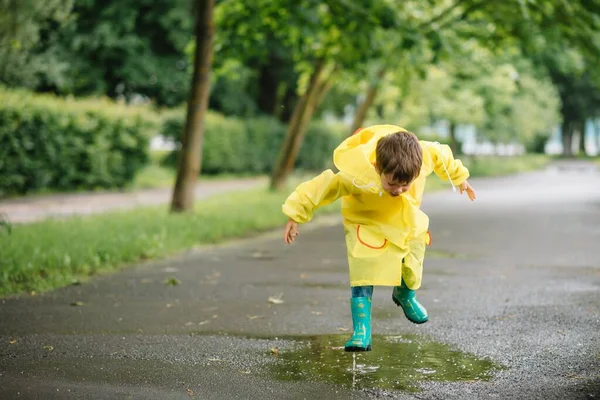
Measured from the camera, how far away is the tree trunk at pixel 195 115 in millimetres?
14031

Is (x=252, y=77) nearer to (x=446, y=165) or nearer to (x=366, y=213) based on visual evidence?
(x=446, y=165)

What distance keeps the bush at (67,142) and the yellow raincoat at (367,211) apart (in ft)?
40.3

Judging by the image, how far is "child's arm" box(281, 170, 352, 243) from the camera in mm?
5066

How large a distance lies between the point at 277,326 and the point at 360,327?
4.33ft

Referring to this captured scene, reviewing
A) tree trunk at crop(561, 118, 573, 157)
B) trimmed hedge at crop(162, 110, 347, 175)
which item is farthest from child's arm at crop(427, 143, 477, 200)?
tree trunk at crop(561, 118, 573, 157)

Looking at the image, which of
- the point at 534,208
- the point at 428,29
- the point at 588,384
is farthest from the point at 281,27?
the point at 588,384

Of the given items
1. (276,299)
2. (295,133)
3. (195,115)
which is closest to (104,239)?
(276,299)

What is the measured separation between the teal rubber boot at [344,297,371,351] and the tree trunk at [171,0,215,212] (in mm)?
9171

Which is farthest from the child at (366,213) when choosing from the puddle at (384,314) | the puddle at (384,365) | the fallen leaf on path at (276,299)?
the fallen leaf on path at (276,299)

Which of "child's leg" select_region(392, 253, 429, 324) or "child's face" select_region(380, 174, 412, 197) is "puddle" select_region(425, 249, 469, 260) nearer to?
"child's leg" select_region(392, 253, 429, 324)

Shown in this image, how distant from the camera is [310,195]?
5102mm

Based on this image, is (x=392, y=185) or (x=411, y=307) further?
(x=411, y=307)

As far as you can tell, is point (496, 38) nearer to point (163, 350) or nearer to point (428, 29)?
point (428, 29)

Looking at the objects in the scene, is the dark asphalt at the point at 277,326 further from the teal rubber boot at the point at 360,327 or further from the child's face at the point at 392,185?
the child's face at the point at 392,185
